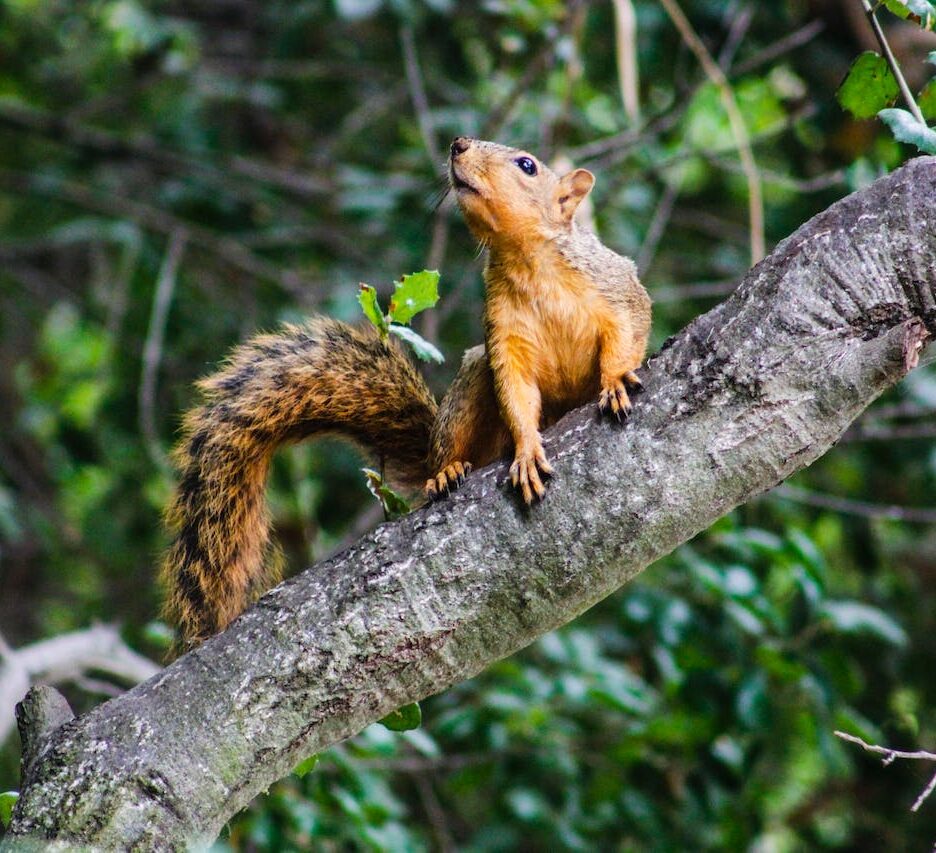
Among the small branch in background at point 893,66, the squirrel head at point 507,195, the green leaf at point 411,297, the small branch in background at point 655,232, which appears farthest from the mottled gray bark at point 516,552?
the small branch in background at point 655,232

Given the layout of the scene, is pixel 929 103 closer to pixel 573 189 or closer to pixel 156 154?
pixel 573 189

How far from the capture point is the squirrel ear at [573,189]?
2330 mm

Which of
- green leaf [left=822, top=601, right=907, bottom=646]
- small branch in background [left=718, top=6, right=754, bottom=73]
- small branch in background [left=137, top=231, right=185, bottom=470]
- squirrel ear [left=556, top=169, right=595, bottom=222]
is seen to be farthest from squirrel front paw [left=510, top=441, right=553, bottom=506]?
small branch in background [left=718, top=6, right=754, bottom=73]

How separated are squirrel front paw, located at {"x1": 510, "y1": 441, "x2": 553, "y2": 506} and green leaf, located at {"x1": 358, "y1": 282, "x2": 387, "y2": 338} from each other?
0.25 m

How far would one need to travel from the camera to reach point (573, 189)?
2354mm

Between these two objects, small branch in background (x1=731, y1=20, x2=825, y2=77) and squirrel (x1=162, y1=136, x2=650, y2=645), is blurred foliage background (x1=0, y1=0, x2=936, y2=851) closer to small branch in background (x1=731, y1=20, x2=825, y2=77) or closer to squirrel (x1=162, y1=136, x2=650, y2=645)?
small branch in background (x1=731, y1=20, x2=825, y2=77)

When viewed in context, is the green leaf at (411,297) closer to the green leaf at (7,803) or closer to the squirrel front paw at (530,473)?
the squirrel front paw at (530,473)

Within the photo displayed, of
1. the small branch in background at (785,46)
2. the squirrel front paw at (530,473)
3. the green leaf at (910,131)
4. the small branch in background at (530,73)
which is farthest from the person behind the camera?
the small branch in background at (785,46)

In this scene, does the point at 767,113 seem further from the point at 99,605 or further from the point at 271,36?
the point at 99,605

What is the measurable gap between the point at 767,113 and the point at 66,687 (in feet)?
10.1

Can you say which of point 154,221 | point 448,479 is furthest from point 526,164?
point 154,221

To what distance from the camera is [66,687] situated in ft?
10.5

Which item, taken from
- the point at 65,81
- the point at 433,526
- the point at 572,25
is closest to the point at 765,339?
the point at 433,526

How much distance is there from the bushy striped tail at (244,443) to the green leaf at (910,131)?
3.43 feet
